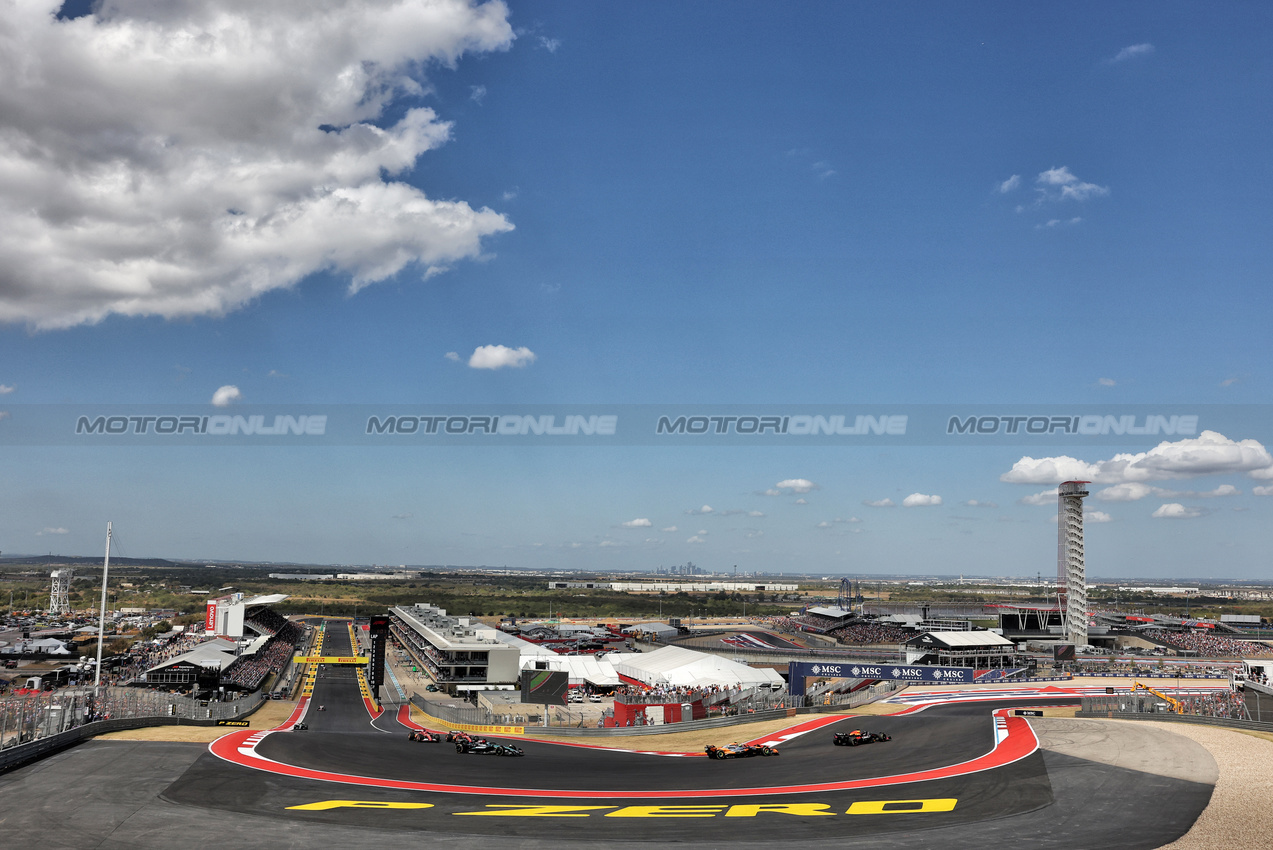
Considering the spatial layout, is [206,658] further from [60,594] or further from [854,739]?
[60,594]

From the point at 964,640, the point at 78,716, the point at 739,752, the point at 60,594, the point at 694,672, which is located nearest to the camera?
the point at 78,716

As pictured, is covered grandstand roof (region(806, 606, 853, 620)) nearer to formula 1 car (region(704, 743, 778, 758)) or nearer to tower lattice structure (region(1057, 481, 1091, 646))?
tower lattice structure (region(1057, 481, 1091, 646))

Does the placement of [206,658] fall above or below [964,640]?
below

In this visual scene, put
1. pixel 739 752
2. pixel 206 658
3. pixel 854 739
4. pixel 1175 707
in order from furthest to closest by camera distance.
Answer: pixel 206 658
pixel 1175 707
pixel 854 739
pixel 739 752

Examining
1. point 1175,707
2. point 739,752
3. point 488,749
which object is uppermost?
point 1175,707

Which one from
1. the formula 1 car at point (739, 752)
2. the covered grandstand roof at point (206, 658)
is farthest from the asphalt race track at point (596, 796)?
the covered grandstand roof at point (206, 658)

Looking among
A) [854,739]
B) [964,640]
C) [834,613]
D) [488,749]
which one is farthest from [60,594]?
[854,739]

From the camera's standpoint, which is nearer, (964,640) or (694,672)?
(694,672)
